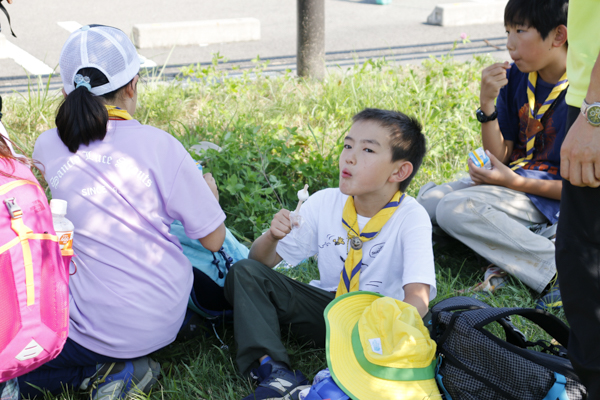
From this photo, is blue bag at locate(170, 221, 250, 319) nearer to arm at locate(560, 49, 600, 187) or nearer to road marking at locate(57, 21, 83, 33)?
arm at locate(560, 49, 600, 187)

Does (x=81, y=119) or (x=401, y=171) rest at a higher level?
(x=81, y=119)

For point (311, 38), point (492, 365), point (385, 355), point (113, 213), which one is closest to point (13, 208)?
point (113, 213)

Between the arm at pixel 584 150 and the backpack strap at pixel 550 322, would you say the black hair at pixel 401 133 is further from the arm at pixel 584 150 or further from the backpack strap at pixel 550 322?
the arm at pixel 584 150

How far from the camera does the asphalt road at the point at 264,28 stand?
22.0 feet

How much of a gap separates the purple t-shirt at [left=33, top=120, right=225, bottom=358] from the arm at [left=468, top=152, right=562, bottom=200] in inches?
59.6

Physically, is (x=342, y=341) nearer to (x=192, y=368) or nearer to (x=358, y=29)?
(x=192, y=368)

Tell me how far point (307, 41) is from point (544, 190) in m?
2.81

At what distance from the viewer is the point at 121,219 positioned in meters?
1.89

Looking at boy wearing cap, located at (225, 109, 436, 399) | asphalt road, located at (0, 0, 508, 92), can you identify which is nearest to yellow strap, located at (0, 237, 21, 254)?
boy wearing cap, located at (225, 109, 436, 399)

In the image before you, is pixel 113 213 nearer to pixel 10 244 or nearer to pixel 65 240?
pixel 65 240

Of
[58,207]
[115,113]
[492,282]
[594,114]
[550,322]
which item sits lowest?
[492,282]

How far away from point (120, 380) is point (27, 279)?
597mm

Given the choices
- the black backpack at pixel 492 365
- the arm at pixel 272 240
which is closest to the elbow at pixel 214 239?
the arm at pixel 272 240

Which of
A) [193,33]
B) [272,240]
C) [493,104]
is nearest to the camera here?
[272,240]
